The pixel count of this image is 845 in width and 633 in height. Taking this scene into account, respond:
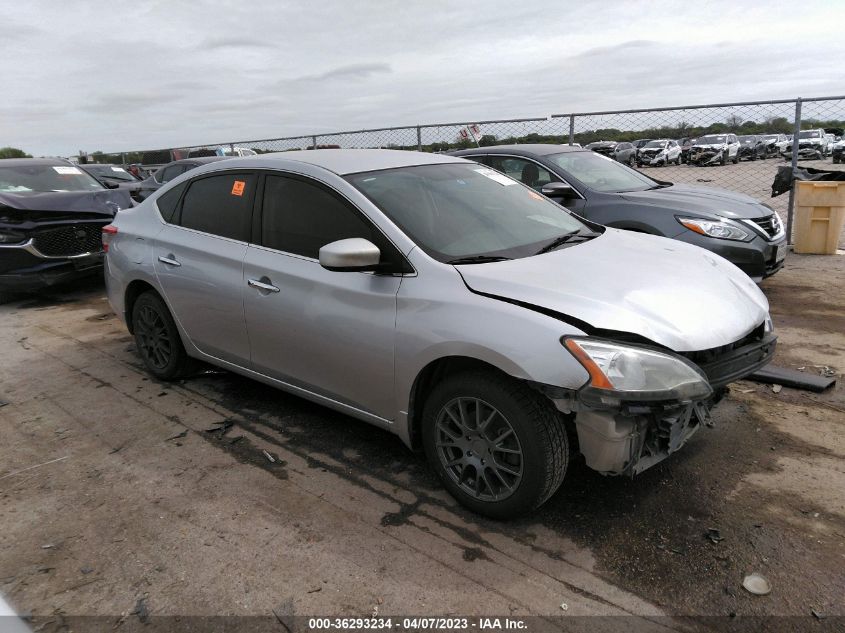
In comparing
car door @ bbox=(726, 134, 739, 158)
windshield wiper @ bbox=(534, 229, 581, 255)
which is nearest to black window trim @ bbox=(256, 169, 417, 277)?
windshield wiper @ bbox=(534, 229, 581, 255)

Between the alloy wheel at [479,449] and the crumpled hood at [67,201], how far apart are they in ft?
22.6

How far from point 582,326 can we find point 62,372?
4.58 meters

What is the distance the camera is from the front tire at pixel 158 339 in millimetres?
4566

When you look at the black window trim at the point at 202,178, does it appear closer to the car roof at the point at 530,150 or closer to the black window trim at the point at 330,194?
the black window trim at the point at 330,194

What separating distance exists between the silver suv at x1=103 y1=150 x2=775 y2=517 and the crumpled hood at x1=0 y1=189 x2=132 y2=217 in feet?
14.1

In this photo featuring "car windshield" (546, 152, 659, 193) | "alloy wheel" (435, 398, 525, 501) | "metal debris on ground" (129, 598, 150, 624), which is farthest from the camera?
"car windshield" (546, 152, 659, 193)

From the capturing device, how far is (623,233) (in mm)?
4027

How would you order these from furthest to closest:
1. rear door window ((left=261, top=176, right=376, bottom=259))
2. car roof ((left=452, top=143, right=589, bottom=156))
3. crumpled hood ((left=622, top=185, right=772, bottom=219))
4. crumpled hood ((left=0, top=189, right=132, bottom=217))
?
crumpled hood ((left=0, top=189, right=132, bottom=217))
car roof ((left=452, top=143, right=589, bottom=156))
crumpled hood ((left=622, top=185, right=772, bottom=219))
rear door window ((left=261, top=176, right=376, bottom=259))

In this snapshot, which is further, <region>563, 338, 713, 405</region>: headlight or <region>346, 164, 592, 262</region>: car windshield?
<region>346, 164, 592, 262</region>: car windshield

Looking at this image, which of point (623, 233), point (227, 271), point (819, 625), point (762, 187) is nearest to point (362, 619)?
point (819, 625)

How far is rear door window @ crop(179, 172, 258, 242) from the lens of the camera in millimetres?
3943

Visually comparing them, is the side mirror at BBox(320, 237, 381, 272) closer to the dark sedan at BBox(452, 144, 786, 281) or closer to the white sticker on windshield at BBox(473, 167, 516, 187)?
the white sticker on windshield at BBox(473, 167, 516, 187)

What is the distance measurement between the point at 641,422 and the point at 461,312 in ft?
2.97

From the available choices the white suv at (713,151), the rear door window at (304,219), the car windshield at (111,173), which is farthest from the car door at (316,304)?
the white suv at (713,151)
